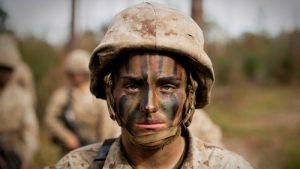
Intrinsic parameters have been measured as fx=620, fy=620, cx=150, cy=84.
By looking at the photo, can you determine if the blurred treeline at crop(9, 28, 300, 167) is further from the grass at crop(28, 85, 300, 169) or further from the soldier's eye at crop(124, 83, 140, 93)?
the soldier's eye at crop(124, 83, 140, 93)

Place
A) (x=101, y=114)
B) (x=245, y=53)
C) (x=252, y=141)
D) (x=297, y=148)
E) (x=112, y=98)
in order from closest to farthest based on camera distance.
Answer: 1. (x=112, y=98)
2. (x=101, y=114)
3. (x=297, y=148)
4. (x=252, y=141)
5. (x=245, y=53)

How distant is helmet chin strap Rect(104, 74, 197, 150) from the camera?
309 centimetres

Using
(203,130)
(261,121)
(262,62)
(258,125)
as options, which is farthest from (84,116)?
(262,62)

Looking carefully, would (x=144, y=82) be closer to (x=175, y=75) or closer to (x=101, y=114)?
(x=175, y=75)

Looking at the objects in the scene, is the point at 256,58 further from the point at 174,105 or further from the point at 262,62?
the point at 174,105

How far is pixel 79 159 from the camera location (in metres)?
3.48

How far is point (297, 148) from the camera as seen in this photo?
15.1 m

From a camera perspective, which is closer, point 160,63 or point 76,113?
point 160,63

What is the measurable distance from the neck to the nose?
0.36 m

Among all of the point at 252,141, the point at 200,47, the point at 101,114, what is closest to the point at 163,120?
the point at 200,47

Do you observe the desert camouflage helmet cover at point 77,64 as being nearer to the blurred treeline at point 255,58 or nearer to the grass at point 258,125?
the grass at point 258,125

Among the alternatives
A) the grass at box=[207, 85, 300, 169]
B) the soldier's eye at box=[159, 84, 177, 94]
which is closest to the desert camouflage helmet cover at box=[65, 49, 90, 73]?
the soldier's eye at box=[159, 84, 177, 94]

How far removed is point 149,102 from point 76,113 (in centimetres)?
534

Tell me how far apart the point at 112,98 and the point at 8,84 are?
4.70 meters
